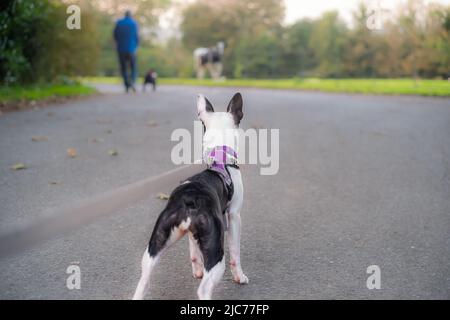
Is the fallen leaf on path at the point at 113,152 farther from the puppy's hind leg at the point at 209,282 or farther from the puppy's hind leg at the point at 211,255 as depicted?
the puppy's hind leg at the point at 209,282

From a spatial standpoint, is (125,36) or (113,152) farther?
(125,36)

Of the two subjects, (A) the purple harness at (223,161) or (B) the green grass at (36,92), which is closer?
(A) the purple harness at (223,161)

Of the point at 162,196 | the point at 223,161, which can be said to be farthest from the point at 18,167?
the point at 223,161

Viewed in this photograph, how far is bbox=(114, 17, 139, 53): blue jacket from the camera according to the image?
17.0m

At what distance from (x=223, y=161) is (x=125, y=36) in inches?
561

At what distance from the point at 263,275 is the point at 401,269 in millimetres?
1042

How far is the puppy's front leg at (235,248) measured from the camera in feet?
11.6

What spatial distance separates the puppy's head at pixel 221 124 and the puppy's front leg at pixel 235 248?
598 mm

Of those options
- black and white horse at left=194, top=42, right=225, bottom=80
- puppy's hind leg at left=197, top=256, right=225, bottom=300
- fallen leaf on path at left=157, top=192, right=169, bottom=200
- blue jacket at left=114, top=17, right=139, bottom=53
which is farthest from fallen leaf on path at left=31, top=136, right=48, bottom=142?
black and white horse at left=194, top=42, right=225, bottom=80

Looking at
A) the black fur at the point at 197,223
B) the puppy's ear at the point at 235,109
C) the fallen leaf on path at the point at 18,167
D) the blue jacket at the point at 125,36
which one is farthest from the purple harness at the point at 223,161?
the blue jacket at the point at 125,36

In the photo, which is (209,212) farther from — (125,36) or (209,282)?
(125,36)

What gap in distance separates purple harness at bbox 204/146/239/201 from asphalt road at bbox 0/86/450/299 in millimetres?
689

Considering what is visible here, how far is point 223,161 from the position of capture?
3.79 metres
